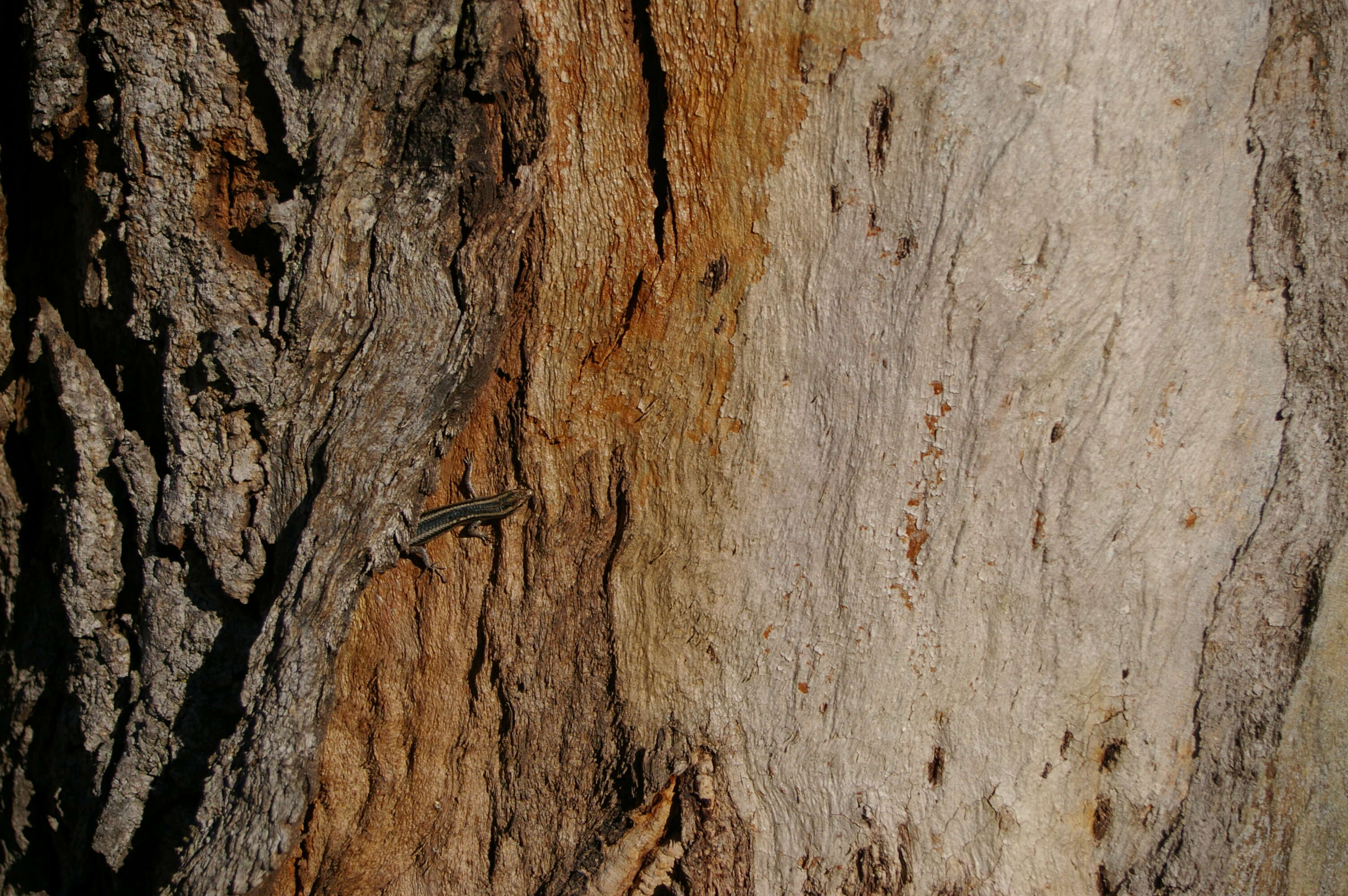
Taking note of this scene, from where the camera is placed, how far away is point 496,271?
6.15 ft

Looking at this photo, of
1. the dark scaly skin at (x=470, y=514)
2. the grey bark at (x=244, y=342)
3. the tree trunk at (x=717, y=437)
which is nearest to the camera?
the tree trunk at (x=717, y=437)

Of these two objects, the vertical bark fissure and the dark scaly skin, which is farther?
the dark scaly skin

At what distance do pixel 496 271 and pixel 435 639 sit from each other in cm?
89

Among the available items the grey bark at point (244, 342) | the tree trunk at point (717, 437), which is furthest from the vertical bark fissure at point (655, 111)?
the grey bark at point (244, 342)

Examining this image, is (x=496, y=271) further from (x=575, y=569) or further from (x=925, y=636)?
(x=925, y=636)

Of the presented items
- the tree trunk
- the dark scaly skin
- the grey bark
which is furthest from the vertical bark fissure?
the dark scaly skin

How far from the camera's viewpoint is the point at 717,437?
1.80 meters

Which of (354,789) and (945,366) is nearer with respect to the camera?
(945,366)

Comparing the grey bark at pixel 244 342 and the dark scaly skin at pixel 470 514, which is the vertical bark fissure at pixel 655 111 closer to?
the grey bark at pixel 244 342

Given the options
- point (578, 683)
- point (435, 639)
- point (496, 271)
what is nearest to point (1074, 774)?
point (578, 683)

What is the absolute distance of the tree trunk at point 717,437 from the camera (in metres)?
1.64

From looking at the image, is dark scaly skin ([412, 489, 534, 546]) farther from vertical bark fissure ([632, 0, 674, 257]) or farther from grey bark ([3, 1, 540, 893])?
vertical bark fissure ([632, 0, 674, 257])

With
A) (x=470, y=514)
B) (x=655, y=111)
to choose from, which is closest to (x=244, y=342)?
(x=470, y=514)

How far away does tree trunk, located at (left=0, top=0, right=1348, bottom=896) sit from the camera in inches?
64.5
